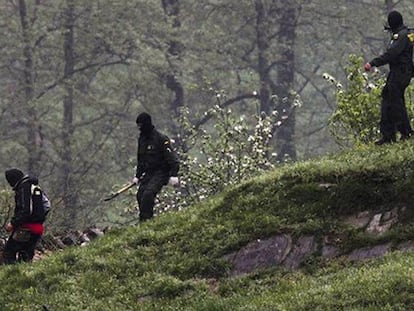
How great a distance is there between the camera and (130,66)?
48969 millimetres

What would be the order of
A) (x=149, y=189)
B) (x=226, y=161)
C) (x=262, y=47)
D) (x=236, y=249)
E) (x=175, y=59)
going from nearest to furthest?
(x=236, y=249) → (x=149, y=189) → (x=226, y=161) → (x=175, y=59) → (x=262, y=47)

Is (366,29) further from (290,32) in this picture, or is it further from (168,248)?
(168,248)

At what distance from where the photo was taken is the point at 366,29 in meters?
51.5

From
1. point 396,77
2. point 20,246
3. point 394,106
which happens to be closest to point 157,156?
point 20,246

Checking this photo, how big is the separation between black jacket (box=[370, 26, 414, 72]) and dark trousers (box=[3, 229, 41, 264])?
23.2 feet

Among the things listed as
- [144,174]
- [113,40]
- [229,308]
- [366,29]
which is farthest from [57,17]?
[229,308]

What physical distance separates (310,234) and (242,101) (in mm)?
38708

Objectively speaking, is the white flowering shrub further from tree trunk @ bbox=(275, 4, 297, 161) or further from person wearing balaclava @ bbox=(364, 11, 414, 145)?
tree trunk @ bbox=(275, 4, 297, 161)

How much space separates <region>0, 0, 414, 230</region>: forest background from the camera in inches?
1797

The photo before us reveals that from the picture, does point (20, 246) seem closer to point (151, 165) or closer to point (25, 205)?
point (25, 205)

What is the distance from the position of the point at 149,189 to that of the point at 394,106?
4983 millimetres

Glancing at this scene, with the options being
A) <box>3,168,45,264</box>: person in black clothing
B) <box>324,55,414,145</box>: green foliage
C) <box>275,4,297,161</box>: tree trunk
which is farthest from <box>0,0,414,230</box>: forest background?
<box>3,168,45,264</box>: person in black clothing

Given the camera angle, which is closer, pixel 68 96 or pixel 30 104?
pixel 30 104

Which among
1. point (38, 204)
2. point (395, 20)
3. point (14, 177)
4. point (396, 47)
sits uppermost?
point (395, 20)
